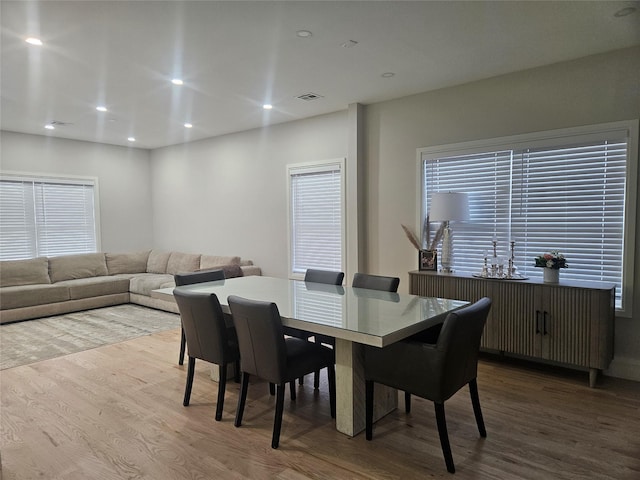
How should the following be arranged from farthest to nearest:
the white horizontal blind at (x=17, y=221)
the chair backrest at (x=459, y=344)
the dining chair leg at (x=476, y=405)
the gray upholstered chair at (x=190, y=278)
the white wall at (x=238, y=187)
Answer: the white horizontal blind at (x=17, y=221) < the white wall at (x=238, y=187) < the gray upholstered chair at (x=190, y=278) < the dining chair leg at (x=476, y=405) < the chair backrest at (x=459, y=344)

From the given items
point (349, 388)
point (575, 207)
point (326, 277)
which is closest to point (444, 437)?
point (349, 388)

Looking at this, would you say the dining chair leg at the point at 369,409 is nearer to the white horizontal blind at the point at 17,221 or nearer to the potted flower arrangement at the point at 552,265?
the potted flower arrangement at the point at 552,265

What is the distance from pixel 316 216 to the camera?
5.71 meters

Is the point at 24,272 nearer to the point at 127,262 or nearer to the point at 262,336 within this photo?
the point at 127,262

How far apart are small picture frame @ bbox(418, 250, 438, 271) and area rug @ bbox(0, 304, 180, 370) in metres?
3.24

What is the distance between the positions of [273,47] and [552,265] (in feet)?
9.54

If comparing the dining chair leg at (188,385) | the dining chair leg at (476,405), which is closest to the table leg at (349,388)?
the dining chair leg at (476,405)

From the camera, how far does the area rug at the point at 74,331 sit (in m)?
4.40

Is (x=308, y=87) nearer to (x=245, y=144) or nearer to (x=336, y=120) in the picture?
(x=336, y=120)

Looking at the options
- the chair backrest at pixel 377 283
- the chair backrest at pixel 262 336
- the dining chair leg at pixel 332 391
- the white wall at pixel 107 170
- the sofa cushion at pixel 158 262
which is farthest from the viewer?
the sofa cushion at pixel 158 262

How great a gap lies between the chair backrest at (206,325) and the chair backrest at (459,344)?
1.42 meters

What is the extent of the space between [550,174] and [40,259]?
22.8ft

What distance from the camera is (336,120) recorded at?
5367 mm

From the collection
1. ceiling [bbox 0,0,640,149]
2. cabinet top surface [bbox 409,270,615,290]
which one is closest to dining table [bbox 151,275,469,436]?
cabinet top surface [bbox 409,270,615,290]
